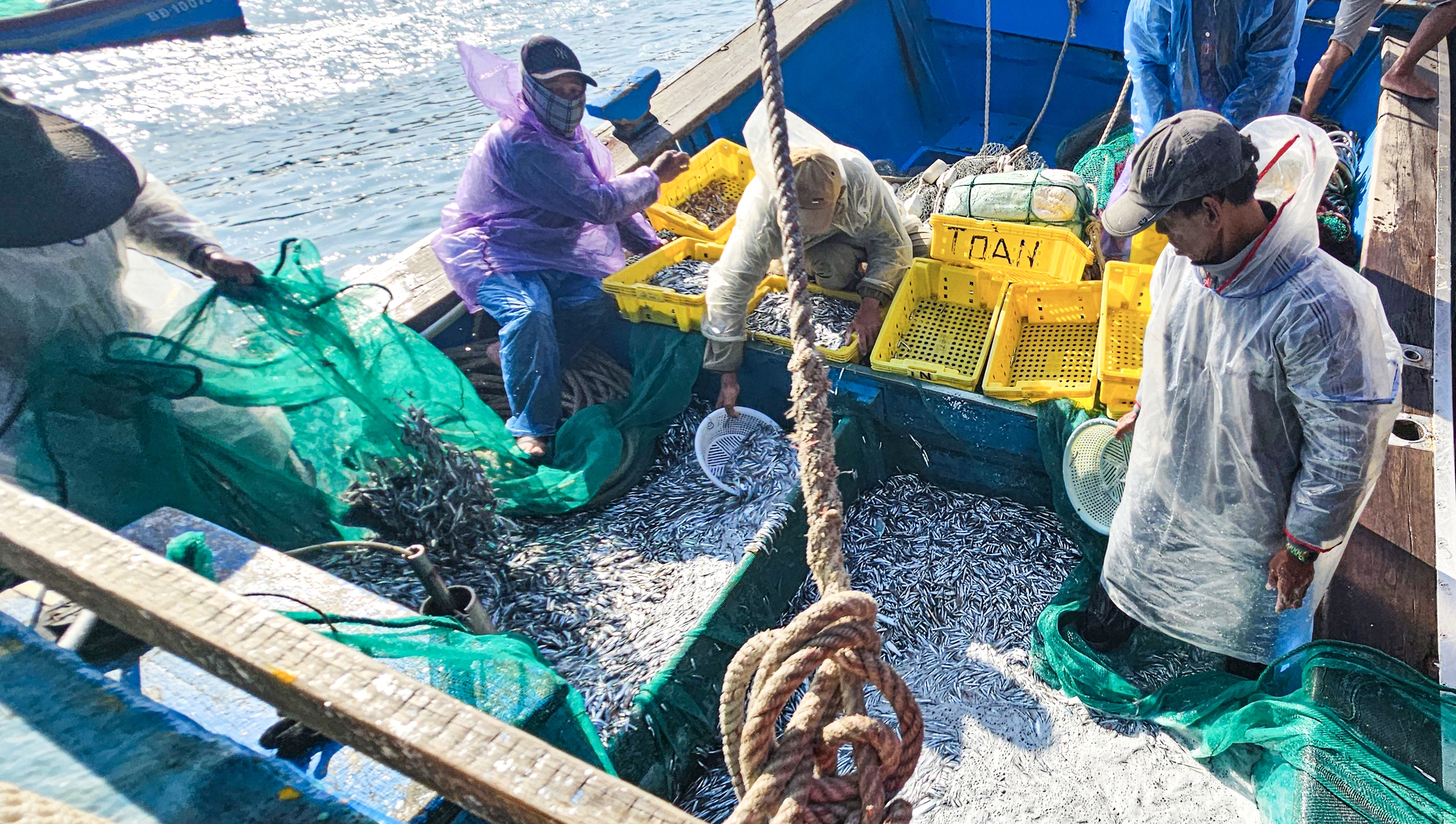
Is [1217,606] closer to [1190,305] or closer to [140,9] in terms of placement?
[1190,305]

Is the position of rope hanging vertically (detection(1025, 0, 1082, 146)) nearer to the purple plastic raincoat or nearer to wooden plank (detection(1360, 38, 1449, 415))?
wooden plank (detection(1360, 38, 1449, 415))

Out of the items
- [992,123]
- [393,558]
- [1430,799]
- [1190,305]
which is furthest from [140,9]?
[1430,799]

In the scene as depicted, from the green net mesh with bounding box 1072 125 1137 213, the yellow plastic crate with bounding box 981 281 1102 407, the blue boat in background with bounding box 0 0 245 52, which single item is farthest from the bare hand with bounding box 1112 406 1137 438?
the blue boat in background with bounding box 0 0 245 52

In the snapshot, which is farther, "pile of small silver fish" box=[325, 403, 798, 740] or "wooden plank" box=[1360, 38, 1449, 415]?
"wooden plank" box=[1360, 38, 1449, 415]

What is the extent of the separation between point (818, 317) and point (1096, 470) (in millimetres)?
1706

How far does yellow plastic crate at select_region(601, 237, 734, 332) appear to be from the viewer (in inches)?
187

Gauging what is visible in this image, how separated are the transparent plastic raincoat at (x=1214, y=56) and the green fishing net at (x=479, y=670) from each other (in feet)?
14.1

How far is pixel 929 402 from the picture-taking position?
4297 mm

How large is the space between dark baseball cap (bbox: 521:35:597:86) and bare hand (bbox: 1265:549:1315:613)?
160 inches

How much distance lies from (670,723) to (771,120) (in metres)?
2.43

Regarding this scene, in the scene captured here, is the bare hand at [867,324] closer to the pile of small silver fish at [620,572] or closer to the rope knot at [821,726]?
the pile of small silver fish at [620,572]

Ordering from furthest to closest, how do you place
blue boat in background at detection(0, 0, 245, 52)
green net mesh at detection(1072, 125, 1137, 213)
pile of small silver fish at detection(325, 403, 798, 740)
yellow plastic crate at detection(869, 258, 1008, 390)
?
1. blue boat in background at detection(0, 0, 245, 52)
2. green net mesh at detection(1072, 125, 1137, 213)
3. yellow plastic crate at detection(869, 258, 1008, 390)
4. pile of small silver fish at detection(325, 403, 798, 740)

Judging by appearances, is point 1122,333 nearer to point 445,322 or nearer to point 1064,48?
point 1064,48

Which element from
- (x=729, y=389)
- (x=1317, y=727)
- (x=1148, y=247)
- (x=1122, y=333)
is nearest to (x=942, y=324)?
(x=1122, y=333)
